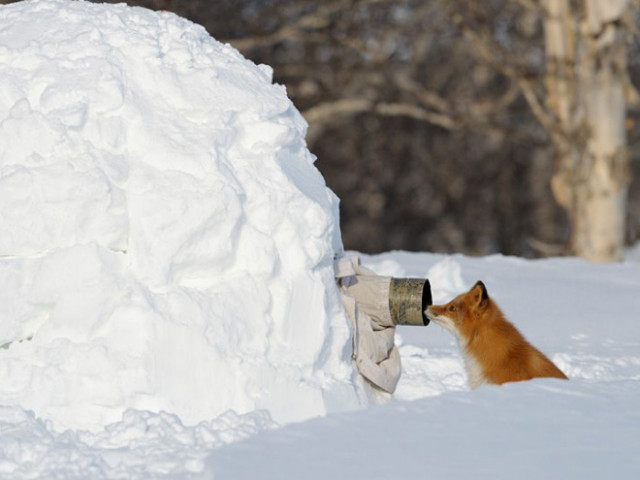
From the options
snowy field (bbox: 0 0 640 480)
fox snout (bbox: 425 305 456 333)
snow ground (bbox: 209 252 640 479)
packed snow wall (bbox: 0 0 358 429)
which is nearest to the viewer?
snow ground (bbox: 209 252 640 479)

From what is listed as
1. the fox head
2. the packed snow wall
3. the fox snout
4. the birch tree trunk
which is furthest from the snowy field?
the birch tree trunk

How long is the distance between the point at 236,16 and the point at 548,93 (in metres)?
5.46

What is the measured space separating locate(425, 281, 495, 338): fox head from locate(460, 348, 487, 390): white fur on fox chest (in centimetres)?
12

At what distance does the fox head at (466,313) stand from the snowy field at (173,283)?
3.99 feet

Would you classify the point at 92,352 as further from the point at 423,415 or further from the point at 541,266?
the point at 541,266

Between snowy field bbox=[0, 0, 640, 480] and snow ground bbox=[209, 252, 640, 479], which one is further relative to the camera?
snowy field bbox=[0, 0, 640, 480]

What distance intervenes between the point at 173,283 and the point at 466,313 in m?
2.40

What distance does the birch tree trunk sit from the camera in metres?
14.8

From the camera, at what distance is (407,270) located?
37.1 ft

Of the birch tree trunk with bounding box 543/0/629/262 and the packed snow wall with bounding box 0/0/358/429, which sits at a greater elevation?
the packed snow wall with bounding box 0/0/358/429

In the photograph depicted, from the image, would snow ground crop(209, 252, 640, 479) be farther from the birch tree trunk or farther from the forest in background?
the forest in background

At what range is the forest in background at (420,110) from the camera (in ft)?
57.6

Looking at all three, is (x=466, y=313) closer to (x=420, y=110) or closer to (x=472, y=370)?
(x=472, y=370)

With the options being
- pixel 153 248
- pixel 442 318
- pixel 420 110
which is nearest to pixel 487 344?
pixel 442 318
